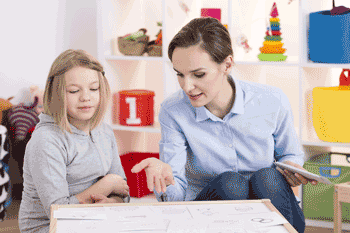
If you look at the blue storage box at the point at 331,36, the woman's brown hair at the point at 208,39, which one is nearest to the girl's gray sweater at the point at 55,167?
the woman's brown hair at the point at 208,39

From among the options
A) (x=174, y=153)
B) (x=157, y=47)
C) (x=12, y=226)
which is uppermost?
(x=157, y=47)

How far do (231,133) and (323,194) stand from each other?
3.34 ft

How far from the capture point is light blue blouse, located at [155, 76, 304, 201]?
4.86 ft

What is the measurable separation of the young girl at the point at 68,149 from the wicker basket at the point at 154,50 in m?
1.04

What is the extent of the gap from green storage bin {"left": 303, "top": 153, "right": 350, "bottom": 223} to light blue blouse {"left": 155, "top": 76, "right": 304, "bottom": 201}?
31.1 inches

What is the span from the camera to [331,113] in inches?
85.8

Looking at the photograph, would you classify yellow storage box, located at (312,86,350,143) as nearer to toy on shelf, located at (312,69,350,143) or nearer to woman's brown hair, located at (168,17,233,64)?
toy on shelf, located at (312,69,350,143)

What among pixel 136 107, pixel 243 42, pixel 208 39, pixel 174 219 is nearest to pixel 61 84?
pixel 208 39

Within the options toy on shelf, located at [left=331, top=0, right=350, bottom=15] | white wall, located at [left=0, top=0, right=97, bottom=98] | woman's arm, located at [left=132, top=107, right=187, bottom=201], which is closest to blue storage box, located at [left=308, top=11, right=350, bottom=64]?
toy on shelf, located at [left=331, top=0, right=350, bottom=15]

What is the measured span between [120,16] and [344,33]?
4.12 ft

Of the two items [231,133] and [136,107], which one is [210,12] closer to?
[136,107]

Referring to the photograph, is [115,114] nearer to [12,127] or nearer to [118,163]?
[12,127]

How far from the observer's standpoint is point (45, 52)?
288 centimetres

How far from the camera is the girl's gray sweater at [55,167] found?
1.31 m
